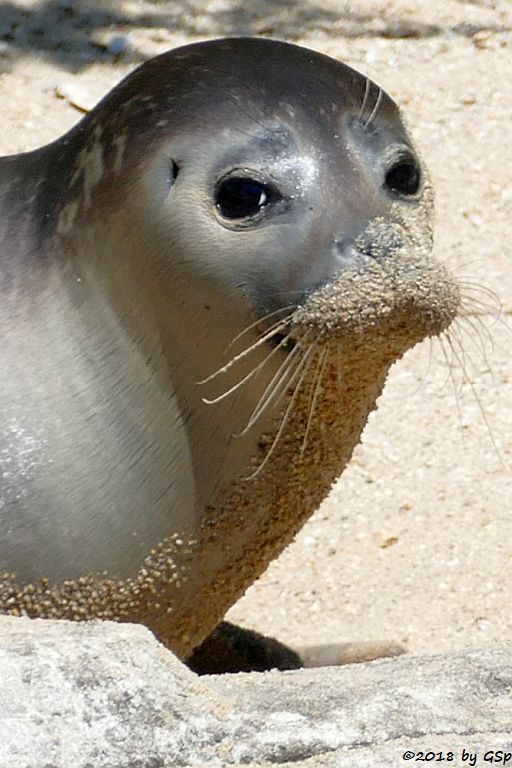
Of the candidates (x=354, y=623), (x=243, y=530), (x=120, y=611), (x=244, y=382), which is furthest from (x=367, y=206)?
(x=354, y=623)

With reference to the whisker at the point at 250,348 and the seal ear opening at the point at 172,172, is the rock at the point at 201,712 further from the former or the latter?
the seal ear opening at the point at 172,172

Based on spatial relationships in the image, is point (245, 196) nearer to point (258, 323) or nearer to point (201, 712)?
point (258, 323)

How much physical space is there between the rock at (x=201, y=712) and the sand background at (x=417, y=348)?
26.0 inches

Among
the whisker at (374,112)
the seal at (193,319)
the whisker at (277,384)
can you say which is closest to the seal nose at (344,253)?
the seal at (193,319)

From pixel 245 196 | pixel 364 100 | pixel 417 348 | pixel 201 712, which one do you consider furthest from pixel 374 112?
pixel 417 348

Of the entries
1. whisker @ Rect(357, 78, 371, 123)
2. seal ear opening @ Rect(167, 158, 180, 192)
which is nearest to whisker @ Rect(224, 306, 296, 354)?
seal ear opening @ Rect(167, 158, 180, 192)

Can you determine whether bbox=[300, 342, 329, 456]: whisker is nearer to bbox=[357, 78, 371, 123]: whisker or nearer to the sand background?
the sand background

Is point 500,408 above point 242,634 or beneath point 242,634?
above

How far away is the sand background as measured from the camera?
3.84 meters

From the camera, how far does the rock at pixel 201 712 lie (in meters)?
2.03

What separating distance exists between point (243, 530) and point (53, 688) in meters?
0.69

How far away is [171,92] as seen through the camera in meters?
2.56

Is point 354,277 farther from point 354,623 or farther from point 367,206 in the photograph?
point 354,623

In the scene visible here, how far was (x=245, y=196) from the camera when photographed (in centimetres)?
242
